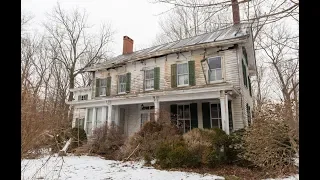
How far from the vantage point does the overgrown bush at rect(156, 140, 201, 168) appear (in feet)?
26.1

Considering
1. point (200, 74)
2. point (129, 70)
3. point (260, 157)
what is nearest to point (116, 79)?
point (129, 70)

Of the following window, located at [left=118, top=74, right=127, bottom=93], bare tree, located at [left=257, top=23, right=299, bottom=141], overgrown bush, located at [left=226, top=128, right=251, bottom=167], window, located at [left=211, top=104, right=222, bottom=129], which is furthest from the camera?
window, located at [left=118, top=74, right=127, bottom=93]

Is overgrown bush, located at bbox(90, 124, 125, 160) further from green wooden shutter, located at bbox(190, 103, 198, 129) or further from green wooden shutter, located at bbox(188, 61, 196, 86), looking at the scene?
green wooden shutter, located at bbox(188, 61, 196, 86)

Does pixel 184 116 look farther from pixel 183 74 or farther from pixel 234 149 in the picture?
pixel 234 149

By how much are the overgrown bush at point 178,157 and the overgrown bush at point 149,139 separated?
24.5 inches

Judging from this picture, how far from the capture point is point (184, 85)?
12.8 m

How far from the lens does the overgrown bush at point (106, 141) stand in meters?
11.5

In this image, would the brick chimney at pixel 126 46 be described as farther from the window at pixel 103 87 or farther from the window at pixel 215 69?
the window at pixel 215 69

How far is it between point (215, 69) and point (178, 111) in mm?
3149

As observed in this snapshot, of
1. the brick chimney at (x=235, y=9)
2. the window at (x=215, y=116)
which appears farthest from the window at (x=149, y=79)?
the brick chimney at (x=235, y=9)

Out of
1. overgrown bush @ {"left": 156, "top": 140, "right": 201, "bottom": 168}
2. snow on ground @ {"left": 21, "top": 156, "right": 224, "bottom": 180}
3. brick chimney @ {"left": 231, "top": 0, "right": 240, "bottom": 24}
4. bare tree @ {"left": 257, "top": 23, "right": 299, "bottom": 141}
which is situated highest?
brick chimney @ {"left": 231, "top": 0, "right": 240, "bottom": 24}

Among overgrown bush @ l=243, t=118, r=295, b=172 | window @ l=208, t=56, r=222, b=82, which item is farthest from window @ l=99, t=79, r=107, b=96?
overgrown bush @ l=243, t=118, r=295, b=172

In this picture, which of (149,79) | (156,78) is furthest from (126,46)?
(156,78)
